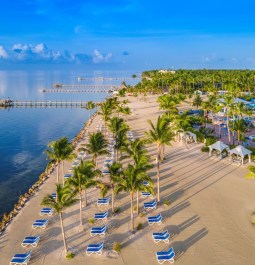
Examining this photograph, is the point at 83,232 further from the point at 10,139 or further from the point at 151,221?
the point at 10,139

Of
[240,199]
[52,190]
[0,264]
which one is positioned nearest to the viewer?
[0,264]

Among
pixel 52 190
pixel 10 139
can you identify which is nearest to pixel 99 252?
pixel 52 190

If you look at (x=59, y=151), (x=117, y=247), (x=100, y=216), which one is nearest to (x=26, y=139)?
(x=59, y=151)

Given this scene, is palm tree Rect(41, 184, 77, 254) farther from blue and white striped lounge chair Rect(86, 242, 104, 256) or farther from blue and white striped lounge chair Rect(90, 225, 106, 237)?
blue and white striped lounge chair Rect(90, 225, 106, 237)

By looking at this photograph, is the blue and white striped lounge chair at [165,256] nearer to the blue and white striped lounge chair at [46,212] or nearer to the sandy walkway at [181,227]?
the sandy walkway at [181,227]

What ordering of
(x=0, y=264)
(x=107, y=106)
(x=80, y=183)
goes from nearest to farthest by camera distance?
(x=0, y=264) < (x=80, y=183) < (x=107, y=106)

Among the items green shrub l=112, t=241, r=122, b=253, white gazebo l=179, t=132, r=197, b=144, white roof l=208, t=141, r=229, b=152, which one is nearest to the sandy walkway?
green shrub l=112, t=241, r=122, b=253

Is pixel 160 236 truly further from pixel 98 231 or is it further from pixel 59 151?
pixel 59 151
